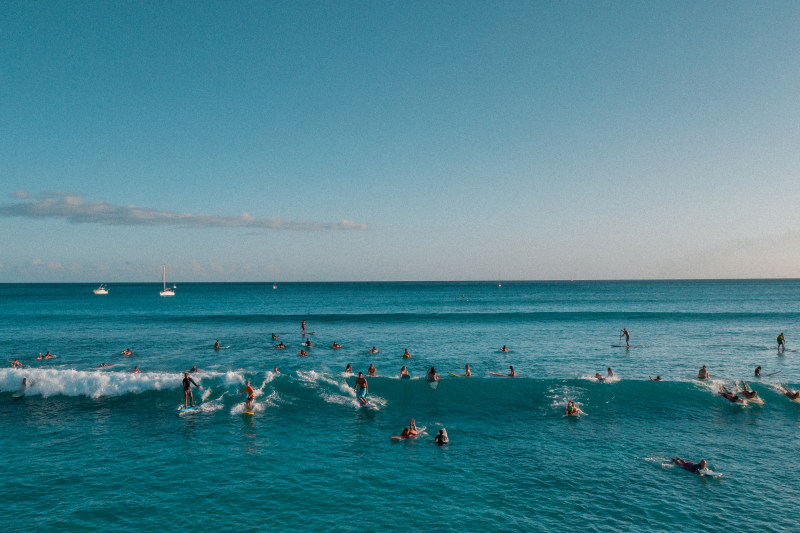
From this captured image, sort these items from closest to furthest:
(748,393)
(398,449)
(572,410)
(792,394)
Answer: (398,449)
(572,410)
(792,394)
(748,393)

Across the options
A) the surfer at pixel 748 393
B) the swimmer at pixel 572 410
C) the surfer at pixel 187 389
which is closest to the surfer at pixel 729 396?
the surfer at pixel 748 393

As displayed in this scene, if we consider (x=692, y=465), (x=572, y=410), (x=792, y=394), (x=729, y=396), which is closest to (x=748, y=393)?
(x=729, y=396)

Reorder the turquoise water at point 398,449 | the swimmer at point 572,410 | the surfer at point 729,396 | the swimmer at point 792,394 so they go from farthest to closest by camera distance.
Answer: the surfer at point 729,396, the swimmer at point 792,394, the swimmer at point 572,410, the turquoise water at point 398,449

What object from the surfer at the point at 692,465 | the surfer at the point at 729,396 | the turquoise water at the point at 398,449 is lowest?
the turquoise water at the point at 398,449

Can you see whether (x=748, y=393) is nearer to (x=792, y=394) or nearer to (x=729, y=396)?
(x=729, y=396)

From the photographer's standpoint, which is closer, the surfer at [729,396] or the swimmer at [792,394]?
the swimmer at [792,394]

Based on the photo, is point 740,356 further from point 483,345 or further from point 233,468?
point 233,468

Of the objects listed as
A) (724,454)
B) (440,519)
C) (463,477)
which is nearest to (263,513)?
(440,519)

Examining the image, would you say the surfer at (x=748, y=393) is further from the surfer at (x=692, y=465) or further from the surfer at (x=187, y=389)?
the surfer at (x=187, y=389)
